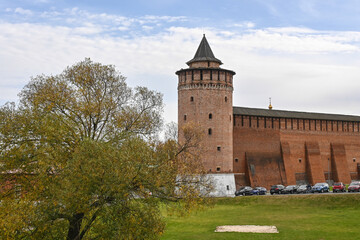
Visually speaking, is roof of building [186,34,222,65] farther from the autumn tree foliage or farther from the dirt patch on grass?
the autumn tree foliage

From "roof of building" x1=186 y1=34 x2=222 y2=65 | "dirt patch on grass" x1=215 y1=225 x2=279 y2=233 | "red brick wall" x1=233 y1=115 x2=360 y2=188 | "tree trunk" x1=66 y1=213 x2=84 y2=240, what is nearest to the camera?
"tree trunk" x1=66 y1=213 x2=84 y2=240

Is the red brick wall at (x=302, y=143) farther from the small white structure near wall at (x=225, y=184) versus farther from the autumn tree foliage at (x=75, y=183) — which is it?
the autumn tree foliage at (x=75, y=183)

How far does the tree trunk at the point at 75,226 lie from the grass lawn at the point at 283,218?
7.76 m

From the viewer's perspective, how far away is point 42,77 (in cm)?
1689

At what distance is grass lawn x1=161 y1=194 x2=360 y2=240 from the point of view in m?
19.3

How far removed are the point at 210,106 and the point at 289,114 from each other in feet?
40.1

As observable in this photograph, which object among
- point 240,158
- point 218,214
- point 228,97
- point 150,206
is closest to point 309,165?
point 240,158

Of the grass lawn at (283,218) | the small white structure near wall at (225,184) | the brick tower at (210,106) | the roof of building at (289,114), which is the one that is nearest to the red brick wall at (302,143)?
the roof of building at (289,114)

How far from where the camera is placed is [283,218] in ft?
79.0

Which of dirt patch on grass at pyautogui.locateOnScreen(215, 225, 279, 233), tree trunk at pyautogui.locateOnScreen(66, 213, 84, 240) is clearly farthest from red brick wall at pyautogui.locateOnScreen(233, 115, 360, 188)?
tree trunk at pyautogui.locateOnScreen(66, 213, 84, 240)

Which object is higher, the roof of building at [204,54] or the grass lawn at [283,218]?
the roof of building at [204,54]

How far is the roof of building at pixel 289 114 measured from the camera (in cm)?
4338

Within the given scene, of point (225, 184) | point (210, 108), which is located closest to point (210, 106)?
point (210, 108)

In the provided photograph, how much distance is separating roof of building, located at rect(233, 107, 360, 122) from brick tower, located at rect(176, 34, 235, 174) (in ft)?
13.0
